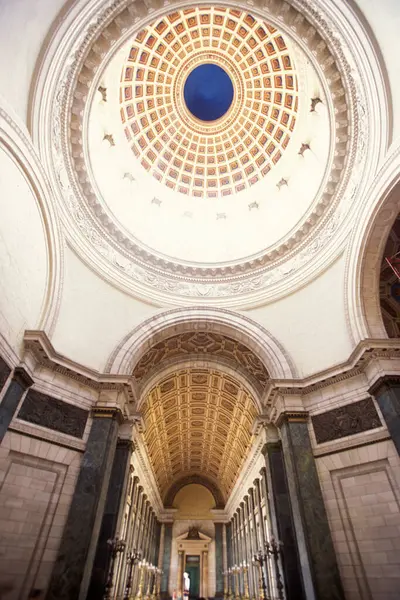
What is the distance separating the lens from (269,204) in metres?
15.8

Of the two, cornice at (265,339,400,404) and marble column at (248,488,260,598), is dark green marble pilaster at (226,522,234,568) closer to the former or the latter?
marble column at (248,488,260,598)

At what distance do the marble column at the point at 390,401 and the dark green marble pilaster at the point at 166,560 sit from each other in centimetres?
2583

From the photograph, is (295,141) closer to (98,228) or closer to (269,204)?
(269,204)

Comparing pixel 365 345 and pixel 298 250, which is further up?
pixel 298 250

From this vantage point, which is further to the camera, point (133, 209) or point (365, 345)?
point (133, 209)

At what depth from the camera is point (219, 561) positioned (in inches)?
1027

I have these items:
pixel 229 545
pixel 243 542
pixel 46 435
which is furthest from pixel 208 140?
pixel 229 545

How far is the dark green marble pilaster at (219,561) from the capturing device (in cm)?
2525

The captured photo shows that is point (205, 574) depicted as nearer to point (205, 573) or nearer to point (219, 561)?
point (205, 573)

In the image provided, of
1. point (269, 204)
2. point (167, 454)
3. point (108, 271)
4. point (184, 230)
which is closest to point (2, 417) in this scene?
point (108, 271)

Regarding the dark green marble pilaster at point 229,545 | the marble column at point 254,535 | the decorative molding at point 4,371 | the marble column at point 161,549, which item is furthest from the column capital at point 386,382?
the marble column at point 161,549

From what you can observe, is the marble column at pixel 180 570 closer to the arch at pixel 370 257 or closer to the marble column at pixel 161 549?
the marble column at pixel 161 549

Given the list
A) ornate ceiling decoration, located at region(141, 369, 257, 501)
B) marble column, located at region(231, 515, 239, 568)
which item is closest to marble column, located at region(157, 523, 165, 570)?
ornate ceiling decoration, located at region(141, 369, 257, 501)

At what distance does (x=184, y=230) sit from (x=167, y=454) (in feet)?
54.9
